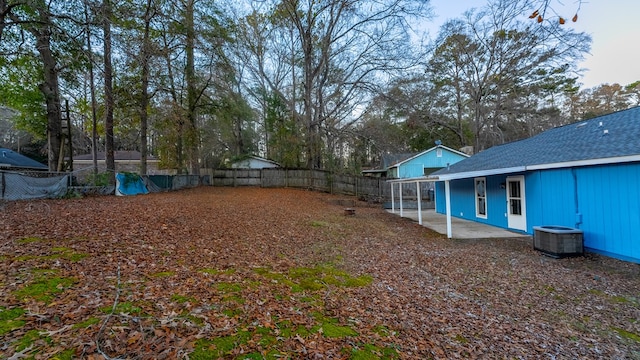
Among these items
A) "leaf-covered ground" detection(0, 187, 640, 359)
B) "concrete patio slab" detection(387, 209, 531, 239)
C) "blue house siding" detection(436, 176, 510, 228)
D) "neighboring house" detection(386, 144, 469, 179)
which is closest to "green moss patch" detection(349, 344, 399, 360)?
"leaf-covered ground" detection(0, 187, 640, 359)

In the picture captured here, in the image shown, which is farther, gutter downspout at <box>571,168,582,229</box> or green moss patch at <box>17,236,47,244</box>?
gutter downspout at <box>571,168,582,229</box>

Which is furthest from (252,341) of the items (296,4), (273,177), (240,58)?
(240,58)

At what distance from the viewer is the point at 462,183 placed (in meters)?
12.2

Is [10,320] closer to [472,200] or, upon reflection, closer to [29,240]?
[29,240]

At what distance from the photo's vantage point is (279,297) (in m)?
3.35

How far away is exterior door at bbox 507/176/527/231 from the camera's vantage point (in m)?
8.70

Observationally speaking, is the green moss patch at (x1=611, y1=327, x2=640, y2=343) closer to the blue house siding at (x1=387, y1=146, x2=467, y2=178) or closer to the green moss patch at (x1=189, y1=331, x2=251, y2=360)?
the green moss patch at (x1=189, y1=331, x2=251, y2=360)

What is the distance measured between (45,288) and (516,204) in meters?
10.9

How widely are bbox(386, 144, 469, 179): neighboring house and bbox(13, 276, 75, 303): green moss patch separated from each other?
21423 mm

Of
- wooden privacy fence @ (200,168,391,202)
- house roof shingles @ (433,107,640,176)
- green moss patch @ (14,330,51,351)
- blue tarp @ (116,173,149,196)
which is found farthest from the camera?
wooden privacy fence @ (200,168,391,202)

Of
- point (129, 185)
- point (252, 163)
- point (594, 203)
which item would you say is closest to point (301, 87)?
point (252, 163)

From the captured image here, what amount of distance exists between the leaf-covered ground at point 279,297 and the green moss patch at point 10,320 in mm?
11

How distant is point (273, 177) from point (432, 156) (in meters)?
12.3

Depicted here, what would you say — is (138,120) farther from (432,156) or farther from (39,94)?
(432,156)
